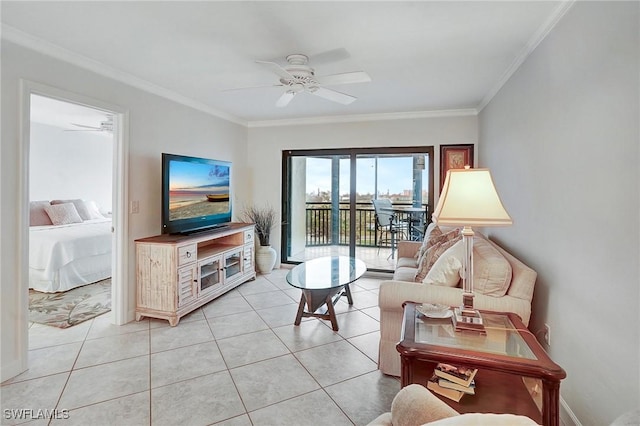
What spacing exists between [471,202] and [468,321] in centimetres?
64

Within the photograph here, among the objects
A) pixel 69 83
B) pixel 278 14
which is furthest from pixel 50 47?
pixel 278 14

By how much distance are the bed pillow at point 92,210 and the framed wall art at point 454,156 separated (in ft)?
19.9

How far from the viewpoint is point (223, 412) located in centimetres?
185

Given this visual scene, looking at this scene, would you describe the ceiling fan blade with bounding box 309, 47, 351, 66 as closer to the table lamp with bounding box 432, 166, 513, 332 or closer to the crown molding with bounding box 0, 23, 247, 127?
the table lamp with bounding box 432, 166, 513, 332

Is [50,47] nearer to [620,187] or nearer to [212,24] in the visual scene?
[212,24]

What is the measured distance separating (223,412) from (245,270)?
2.58 metres

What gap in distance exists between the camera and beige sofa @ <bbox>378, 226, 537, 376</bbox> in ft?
6.20

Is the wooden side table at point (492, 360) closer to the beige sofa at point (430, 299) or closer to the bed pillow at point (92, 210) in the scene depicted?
the beige sofa at point (430, 299)

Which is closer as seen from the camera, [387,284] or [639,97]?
[639,97]

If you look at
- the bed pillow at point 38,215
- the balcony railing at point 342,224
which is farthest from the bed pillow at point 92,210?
the balcony railing at point 342,224

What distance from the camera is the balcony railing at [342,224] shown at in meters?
4.90

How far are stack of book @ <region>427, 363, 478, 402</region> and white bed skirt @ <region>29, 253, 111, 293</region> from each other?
4.43m

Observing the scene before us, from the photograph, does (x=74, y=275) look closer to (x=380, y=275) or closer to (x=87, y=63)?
(x=87, y=63)

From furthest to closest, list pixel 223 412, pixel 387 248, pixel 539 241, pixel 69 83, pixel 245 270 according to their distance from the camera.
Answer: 1. pixel 387 248
2. pixel 245 270
3. pixel 69 83
4. pixel 539 241
5. pixel 223 412
